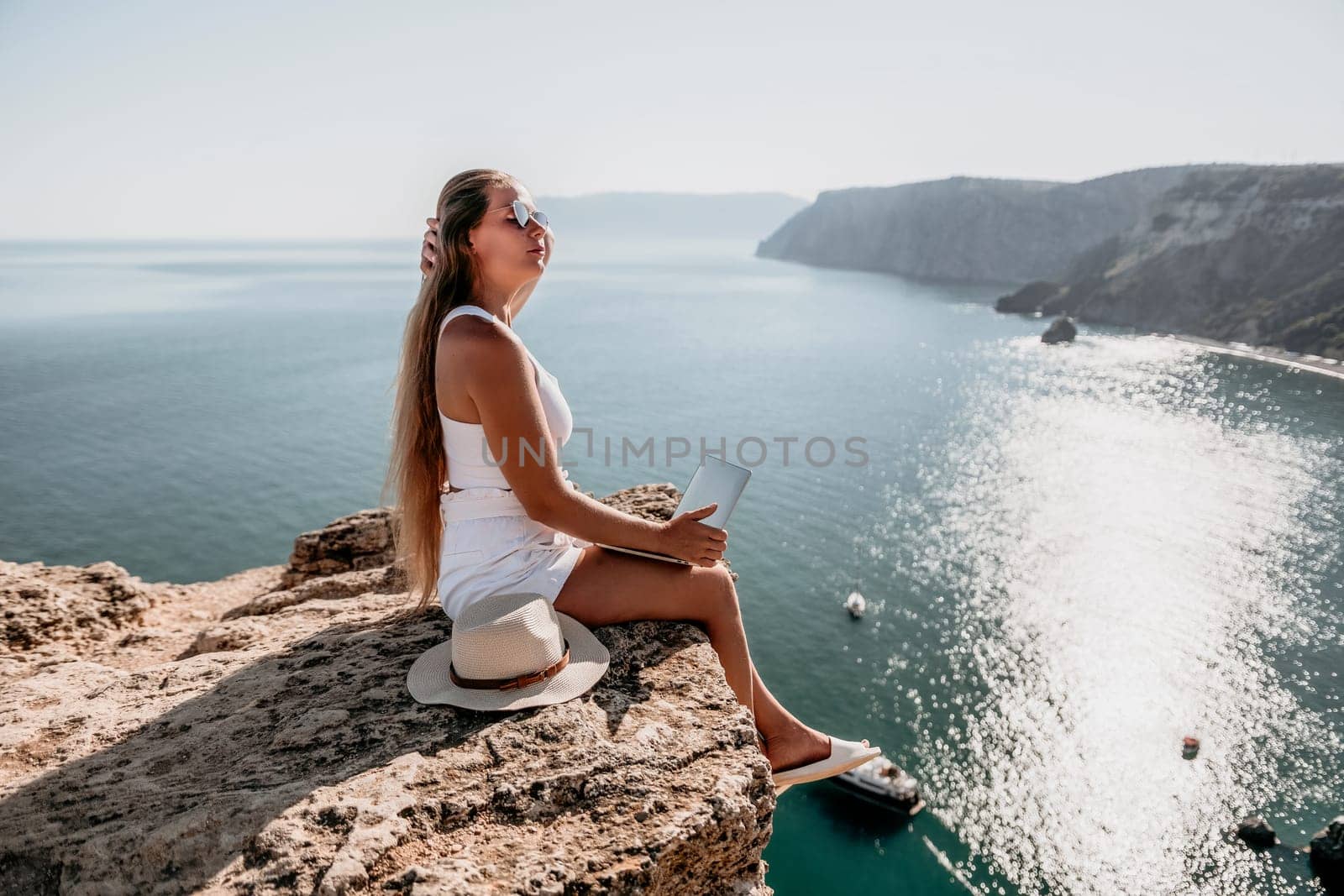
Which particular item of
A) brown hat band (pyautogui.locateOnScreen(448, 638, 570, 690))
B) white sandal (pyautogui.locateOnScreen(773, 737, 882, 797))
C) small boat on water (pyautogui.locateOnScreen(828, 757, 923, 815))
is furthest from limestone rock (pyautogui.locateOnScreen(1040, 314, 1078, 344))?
brown hat band (pyautogui.locateOnScreen(448, 638, 570, 690))

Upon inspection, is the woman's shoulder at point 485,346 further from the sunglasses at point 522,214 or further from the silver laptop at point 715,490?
the silver laptop at point 715,490

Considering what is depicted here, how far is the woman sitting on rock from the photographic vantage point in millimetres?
3445

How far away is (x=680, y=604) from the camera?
3.91 metres

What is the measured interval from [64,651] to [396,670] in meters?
3.68

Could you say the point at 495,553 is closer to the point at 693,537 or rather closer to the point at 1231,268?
the point at 693,537

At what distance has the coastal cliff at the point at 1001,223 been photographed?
489 ft

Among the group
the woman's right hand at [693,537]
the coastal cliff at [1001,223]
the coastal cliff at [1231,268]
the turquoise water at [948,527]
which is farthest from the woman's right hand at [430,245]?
the coastal cliff at [1001,223]

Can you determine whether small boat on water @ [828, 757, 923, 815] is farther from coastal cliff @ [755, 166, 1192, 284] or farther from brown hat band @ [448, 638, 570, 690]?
coastal cliff @ [755, 166, 1192, 284]

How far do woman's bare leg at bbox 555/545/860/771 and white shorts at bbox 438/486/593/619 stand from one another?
0.13 metres

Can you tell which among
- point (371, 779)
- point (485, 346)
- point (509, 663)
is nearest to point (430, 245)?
point (485, 346)

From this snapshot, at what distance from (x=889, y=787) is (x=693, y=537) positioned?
2412cm

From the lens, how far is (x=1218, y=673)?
3078 cm

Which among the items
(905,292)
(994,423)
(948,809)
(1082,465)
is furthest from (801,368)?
(905,292)

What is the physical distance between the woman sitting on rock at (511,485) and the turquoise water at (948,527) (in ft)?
73.7
